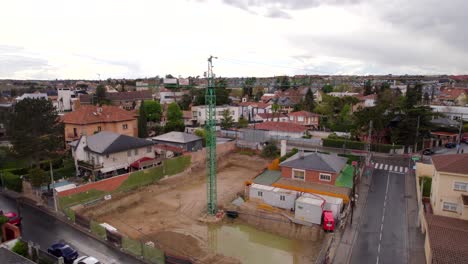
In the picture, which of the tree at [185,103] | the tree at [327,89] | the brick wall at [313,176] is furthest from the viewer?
the tree at [327,89]

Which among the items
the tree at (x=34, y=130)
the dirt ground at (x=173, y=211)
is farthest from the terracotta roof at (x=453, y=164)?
the tree at (x=34, y=130)

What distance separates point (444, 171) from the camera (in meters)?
19.4

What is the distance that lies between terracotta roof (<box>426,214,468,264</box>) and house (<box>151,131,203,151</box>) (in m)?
25.7

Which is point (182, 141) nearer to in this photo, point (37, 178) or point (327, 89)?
point (37, 178)

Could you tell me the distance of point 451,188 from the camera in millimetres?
19375

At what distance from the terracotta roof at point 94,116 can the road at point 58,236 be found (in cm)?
1575

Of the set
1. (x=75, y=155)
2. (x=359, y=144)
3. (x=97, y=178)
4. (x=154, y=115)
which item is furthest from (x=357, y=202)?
(x=154, y=115)

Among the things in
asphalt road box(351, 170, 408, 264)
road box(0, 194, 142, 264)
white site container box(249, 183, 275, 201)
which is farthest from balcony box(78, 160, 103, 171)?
asphalt road box(351, 170, 408, 264)

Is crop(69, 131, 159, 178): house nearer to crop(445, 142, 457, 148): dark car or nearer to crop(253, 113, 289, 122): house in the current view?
crop(253, 113, 289, 122): house

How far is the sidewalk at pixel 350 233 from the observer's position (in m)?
16.7

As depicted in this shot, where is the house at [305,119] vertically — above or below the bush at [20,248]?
above

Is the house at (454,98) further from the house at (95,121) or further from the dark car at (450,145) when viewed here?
the house at (95,121)

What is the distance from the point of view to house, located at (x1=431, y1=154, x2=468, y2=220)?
62.4ft

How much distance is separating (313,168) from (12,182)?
25.1 m
